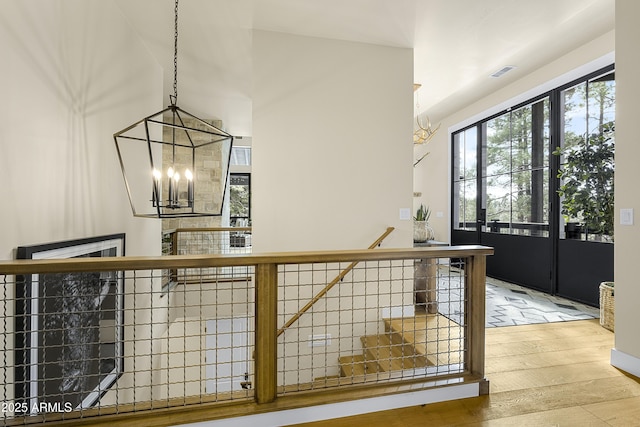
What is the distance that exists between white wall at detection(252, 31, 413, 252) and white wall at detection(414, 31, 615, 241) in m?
2.11

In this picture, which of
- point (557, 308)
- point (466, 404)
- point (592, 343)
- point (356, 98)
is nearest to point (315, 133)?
point (356, 98)

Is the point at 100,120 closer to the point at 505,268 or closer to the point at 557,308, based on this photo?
the point at 557,308

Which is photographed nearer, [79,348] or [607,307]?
[79,348]

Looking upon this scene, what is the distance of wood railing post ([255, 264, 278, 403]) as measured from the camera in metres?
1.68

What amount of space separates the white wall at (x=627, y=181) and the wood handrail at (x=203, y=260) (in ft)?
3.57

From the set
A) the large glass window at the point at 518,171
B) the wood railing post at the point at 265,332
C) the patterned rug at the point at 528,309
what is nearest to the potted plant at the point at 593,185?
the patterned rug at the point at 528,309

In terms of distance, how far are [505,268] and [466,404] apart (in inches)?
155

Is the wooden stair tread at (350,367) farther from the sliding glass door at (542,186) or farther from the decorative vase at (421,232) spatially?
the sliding glass door at (542,186)

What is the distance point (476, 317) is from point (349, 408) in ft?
2.98

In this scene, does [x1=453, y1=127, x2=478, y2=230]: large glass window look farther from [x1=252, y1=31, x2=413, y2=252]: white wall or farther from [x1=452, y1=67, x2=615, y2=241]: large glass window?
[x1=252, y1=31, x2=413, y2=252]: white wall

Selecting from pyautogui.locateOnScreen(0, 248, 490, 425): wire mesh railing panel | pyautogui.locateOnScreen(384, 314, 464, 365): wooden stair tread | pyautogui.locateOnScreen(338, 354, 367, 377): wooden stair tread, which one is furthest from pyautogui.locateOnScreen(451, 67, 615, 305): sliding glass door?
pyautogui.locateOnScreen(338, 354, 367, 377): wooden stair tread

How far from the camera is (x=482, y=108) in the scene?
5.48 m

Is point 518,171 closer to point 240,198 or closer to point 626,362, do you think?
point 626,362

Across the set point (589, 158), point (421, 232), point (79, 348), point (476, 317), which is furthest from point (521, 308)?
point (79, 348)
